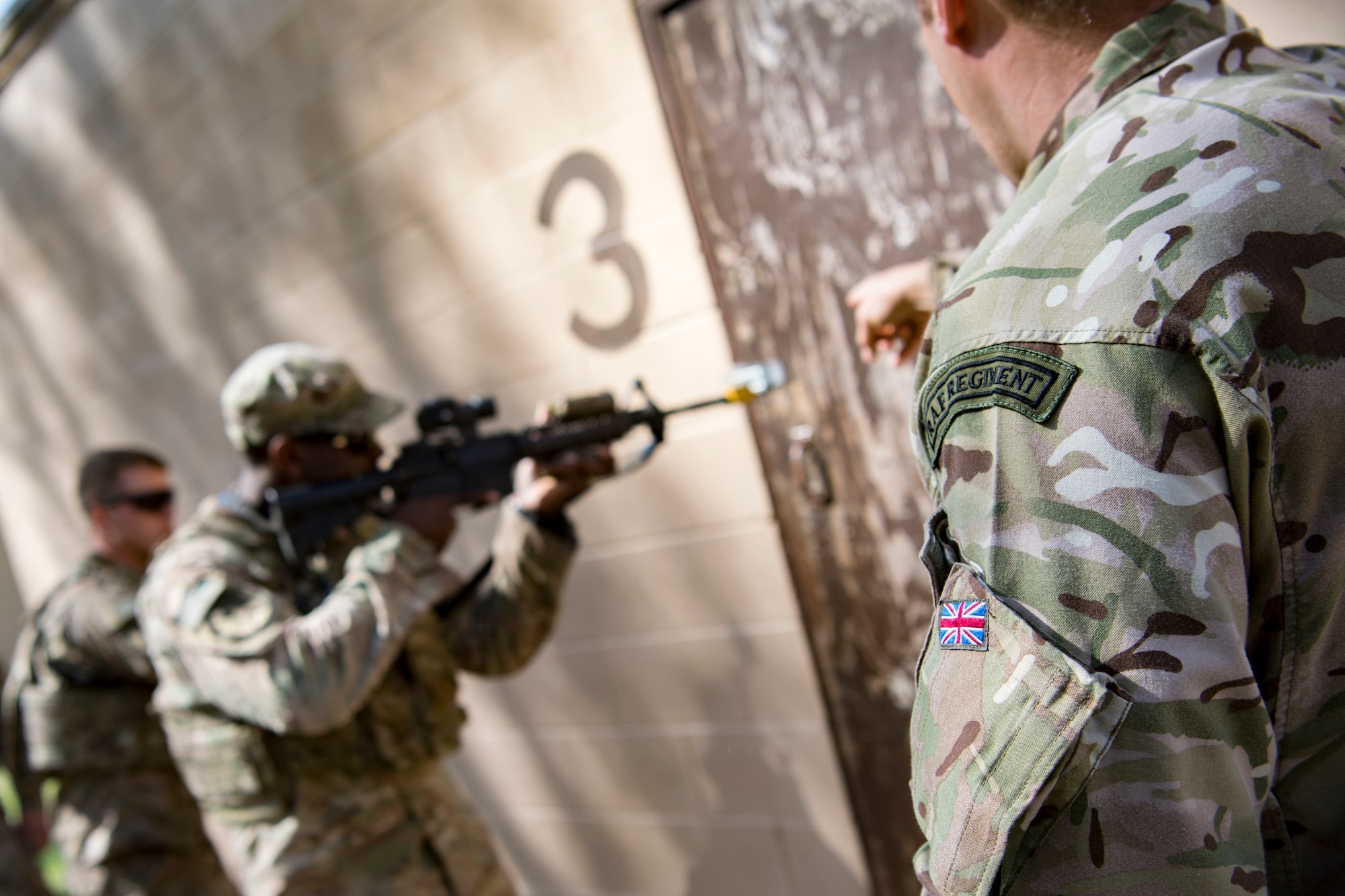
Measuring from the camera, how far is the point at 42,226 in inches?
152

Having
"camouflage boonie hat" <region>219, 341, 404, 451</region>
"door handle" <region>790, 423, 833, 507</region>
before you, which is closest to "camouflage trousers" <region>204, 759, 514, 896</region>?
"camouflage boonie hat" <region>219, 341, 404, 451</region>

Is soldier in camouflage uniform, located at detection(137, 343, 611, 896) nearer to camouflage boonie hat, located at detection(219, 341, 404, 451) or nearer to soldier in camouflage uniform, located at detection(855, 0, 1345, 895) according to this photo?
camouflage boonie hat, located at detection(219, 341, 404, 451)

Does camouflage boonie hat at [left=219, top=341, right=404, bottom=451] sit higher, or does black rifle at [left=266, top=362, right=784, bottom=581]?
camouflage boonie hat at [left=219, top=341, right=404, bottom=451]

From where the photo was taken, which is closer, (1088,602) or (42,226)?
(1088,602)

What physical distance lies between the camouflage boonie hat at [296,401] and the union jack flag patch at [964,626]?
1482 millimetres

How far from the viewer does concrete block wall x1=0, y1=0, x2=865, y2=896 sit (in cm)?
209

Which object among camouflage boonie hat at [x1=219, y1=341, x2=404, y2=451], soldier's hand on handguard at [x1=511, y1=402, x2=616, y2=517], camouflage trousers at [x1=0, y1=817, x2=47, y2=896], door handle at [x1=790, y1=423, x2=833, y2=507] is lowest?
camouflage trousers at [x1=0, y1=817, x2=47, y2=896]

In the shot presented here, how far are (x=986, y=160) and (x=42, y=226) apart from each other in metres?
3.91

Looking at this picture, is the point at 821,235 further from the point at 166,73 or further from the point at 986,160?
the point at 166,73

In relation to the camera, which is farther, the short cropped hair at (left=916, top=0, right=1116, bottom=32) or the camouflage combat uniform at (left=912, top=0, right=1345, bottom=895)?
the short cropped hair at (left=916, top=0, right=1116, bottom=32)

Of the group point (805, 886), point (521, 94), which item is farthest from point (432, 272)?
point (805, 886)

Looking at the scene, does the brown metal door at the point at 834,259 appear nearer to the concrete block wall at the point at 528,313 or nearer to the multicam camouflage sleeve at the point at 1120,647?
the concrete block wall at the point at 528,313

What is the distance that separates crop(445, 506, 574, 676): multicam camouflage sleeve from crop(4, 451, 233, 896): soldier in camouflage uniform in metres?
1.09

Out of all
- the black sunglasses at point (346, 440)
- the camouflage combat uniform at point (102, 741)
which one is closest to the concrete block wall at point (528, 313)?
the black sunglasses at point (346, 440)
